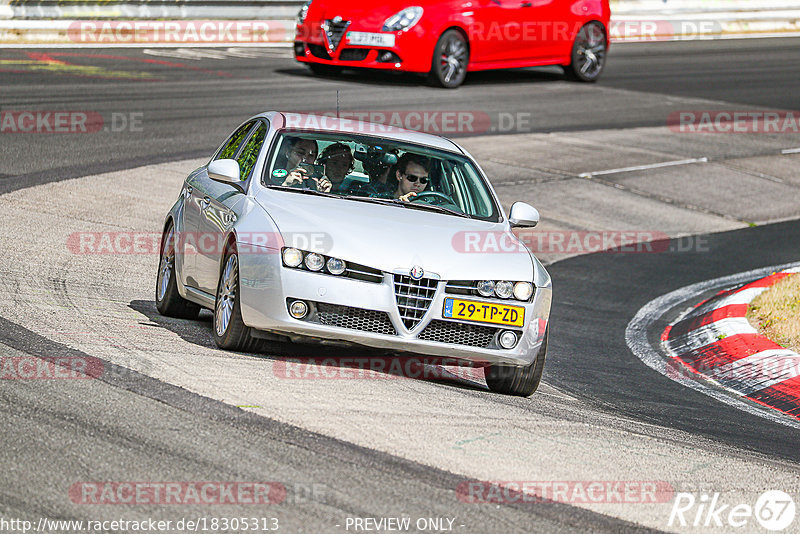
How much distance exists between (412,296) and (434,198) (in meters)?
1.30

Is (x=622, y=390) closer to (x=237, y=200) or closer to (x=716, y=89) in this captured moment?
(x=237, y=200)

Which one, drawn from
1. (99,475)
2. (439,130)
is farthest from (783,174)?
(99,475)

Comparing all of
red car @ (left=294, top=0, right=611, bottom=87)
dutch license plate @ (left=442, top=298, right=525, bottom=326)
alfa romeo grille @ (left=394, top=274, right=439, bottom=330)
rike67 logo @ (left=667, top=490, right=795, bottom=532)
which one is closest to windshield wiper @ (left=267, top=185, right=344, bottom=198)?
alfa romeo grille @ (left=394, top=274, right=439, bottom=330)

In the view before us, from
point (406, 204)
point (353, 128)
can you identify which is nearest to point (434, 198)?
point (406, 204)

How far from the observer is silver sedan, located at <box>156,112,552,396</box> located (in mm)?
7172

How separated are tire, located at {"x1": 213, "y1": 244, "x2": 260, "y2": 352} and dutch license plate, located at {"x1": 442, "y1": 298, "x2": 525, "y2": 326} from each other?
3.68 feet

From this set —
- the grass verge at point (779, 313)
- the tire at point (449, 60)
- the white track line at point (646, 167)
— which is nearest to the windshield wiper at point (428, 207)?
the grass verge at point (779, 313)

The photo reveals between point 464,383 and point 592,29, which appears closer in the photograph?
point 464,383

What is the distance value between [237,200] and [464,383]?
178 cm

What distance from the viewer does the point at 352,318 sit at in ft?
23.6

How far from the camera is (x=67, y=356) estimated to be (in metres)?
6.75

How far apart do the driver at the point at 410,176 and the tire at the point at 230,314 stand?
4.09ft

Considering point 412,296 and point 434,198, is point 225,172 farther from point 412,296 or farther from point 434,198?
point 412,296

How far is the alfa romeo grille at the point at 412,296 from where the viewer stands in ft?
23.6
